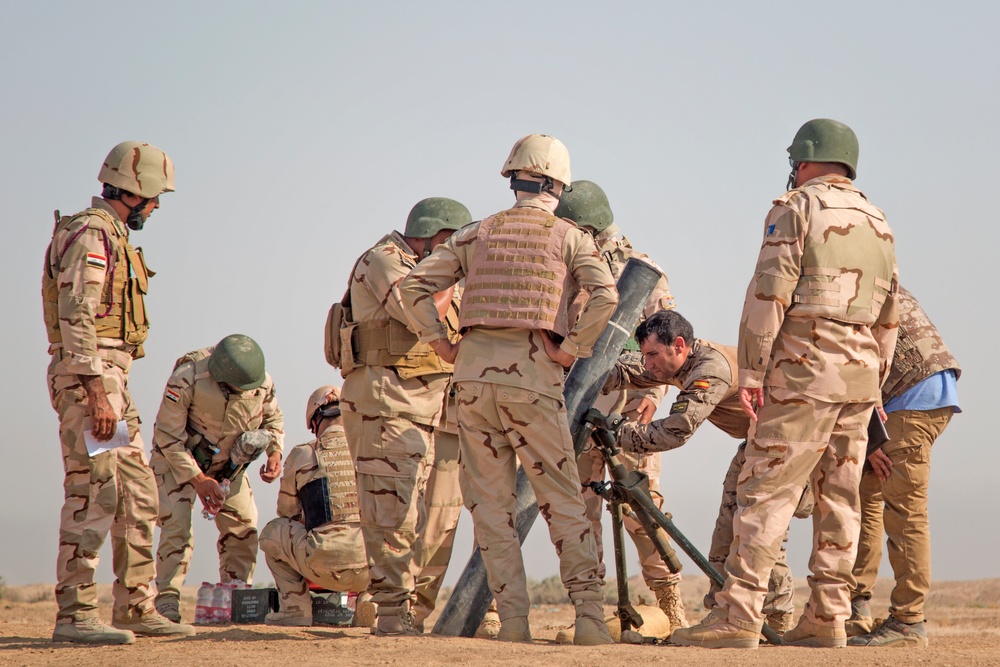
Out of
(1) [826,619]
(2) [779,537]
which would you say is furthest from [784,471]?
(1) [826,619]

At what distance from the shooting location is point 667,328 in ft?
23.9

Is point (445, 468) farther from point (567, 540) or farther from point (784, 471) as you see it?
point (784, 471)

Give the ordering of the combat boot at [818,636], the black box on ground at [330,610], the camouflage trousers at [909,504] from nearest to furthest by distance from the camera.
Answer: the combat boot at [818,636] < the camouflage trousers at [909,504] < the black box on ground at [330,610]

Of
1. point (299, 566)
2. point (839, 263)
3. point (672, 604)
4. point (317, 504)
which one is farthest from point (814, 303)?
point (299, 566)

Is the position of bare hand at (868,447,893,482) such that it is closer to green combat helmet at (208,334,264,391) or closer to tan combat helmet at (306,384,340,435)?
tan combat helmet at (306,384,340,435)

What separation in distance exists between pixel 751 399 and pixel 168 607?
226 inches

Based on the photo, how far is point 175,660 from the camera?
18.9 ft

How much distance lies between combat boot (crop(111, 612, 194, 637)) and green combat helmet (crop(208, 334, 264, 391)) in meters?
3.28

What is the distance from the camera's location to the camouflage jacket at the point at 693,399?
6.97 m

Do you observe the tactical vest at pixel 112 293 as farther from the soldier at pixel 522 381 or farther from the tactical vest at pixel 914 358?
the tactical vest at pixel 914 358

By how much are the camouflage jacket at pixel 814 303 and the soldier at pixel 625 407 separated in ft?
5.48

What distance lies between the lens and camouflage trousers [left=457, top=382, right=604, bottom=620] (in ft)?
20.1

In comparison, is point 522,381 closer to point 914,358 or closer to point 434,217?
point 434,217

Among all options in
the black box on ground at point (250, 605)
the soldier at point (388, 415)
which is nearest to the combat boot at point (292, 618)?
the black box on ground at point (250, 605)
